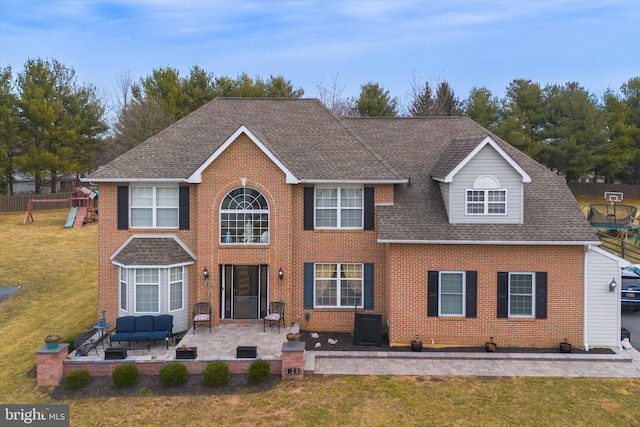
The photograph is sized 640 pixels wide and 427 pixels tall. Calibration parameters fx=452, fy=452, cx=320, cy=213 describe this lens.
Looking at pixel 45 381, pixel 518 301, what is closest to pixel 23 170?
pixel 45 381

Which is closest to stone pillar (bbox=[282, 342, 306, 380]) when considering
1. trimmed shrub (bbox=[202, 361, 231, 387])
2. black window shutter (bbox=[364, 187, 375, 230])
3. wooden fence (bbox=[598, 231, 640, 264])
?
trimmed shrub (bbox=[202, 361, 231, 387])

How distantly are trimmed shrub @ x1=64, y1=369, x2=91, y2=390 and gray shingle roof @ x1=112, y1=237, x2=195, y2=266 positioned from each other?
4.01 metres

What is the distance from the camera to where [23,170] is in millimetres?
44312

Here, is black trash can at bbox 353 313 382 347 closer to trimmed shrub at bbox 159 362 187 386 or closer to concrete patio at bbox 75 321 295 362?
concrete patio at bbox 75 321 295 362

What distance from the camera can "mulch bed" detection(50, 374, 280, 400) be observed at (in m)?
12.6

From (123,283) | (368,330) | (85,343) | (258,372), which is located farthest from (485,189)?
(85,343)

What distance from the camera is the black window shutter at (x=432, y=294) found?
1548cm

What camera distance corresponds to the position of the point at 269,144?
55.7 feet

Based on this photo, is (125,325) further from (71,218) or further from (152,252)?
(71,218)

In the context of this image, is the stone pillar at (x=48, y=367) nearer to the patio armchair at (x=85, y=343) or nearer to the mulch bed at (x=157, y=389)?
the mulch bed at (x=157, y=389)

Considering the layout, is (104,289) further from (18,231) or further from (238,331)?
(18,231)

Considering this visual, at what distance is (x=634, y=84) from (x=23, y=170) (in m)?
65.6

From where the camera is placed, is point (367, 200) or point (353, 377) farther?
point (367, 200)

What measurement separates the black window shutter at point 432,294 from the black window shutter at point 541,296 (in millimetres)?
3431
